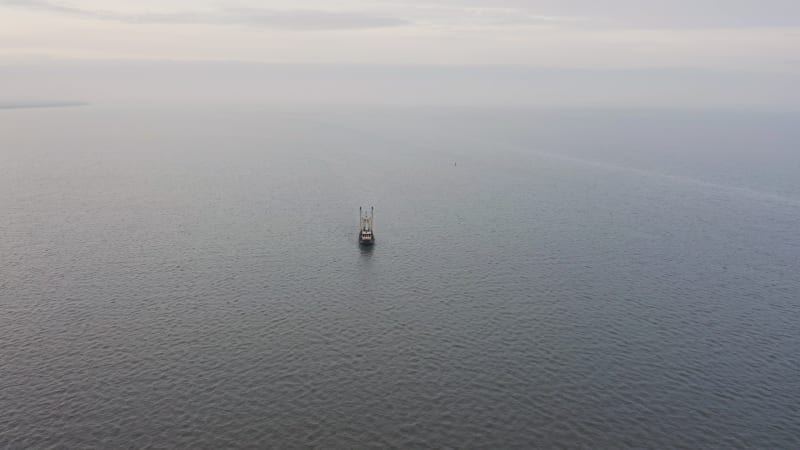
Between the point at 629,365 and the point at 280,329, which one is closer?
the point at 629,365

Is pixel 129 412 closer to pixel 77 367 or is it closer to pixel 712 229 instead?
pixel 77 367

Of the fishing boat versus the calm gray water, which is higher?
the fishing boat

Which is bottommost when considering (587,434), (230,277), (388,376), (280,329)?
(587,434)

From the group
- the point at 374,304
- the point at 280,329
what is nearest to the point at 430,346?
the point at 374,304

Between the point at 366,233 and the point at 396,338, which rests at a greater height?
the point at 366,233

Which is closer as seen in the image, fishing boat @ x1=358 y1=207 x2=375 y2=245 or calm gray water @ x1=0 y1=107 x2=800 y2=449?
calm gray water @ x1=0 y1=107 x2=800 y2=449

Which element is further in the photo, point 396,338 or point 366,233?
point 366,233

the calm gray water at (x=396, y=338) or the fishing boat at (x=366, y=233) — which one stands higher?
the fishing boat at (x=366, y=233)

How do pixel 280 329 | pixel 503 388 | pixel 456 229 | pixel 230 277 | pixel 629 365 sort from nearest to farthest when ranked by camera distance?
pixel 503 388 < pixel 629 365 < pixel 280 329 < pixel 230 277 < pixel 456 229

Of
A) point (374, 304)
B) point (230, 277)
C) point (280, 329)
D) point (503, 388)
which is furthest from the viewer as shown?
point (230, 277)

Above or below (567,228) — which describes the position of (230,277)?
below
